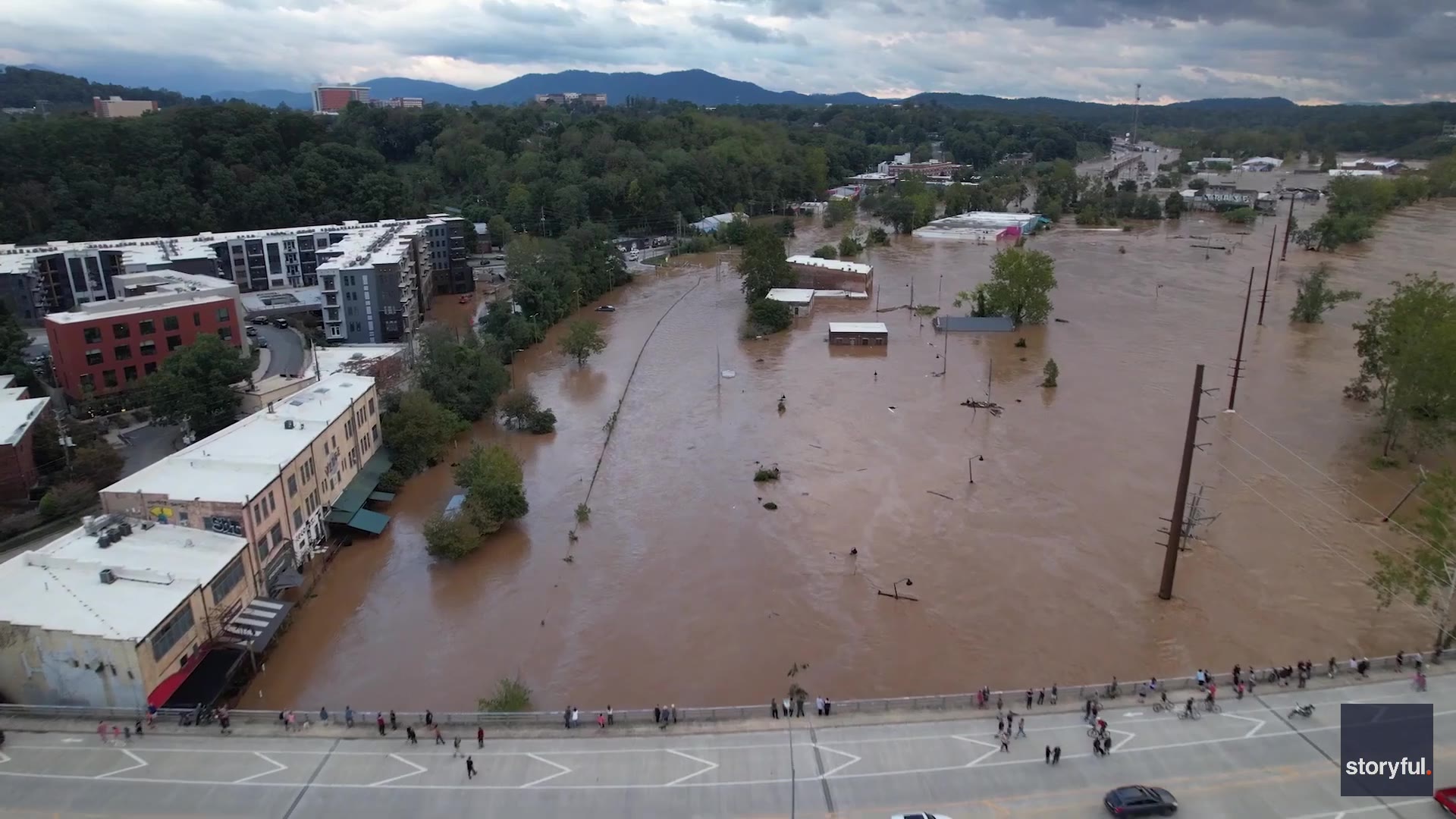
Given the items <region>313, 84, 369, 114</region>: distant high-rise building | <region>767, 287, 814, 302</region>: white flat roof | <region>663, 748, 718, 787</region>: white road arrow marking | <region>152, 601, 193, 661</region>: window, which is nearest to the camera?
<region>663, 748, 718, 787</region>: white road arrow marking

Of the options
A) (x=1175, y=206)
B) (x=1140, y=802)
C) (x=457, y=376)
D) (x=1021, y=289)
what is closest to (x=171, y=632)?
(x=1140, y=802)

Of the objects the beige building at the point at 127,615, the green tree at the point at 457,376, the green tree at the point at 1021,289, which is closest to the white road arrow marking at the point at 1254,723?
the beige building at the point at 127,615

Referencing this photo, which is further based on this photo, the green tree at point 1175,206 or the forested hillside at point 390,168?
the green tree at point 1175,206

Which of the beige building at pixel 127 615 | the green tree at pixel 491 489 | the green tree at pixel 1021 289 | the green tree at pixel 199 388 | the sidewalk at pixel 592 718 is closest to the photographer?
the sidewalk at pixel 592 718

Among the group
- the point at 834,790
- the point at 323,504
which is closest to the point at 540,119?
the point at 323,504

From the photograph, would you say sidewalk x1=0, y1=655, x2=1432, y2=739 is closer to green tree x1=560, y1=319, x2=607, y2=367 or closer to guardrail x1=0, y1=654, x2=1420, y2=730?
guardrail x1=0, y1=654, x2=1420, y2=730

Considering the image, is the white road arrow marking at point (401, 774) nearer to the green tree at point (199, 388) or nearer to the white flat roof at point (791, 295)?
the green tree at point (199, 388)

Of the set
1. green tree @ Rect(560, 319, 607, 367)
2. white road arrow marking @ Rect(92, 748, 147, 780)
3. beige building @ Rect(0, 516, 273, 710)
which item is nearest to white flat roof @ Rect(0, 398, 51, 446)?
beige building @ Rect(0, 516, 273, 710)
